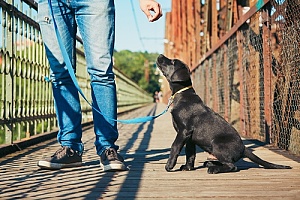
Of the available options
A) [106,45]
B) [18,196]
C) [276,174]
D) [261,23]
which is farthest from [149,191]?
[261,23]

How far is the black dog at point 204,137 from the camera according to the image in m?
3.06

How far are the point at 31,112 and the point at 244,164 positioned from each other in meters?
2.36

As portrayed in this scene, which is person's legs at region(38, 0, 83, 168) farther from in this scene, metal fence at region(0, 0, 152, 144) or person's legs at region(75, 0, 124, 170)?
metal fence at region(0, 0, 152, 144)

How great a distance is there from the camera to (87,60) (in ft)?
10.7

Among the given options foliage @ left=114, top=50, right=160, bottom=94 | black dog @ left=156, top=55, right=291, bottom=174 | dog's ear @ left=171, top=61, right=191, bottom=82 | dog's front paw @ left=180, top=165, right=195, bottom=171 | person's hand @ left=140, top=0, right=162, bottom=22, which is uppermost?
foliage @ left=114, top=50, right=160, bottom=94

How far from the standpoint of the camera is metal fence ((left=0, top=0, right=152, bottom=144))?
4.09 meters

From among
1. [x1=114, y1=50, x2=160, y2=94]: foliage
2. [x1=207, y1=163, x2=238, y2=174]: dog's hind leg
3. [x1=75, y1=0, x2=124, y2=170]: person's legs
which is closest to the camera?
[x1=207, y1=163, x2=238, y2=174]: dog's hind leg

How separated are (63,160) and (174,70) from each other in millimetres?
930

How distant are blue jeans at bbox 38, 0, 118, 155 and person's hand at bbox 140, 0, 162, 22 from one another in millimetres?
211

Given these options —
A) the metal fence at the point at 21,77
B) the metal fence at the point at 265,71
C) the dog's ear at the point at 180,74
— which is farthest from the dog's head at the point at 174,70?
the metal fence at the point at 21,77

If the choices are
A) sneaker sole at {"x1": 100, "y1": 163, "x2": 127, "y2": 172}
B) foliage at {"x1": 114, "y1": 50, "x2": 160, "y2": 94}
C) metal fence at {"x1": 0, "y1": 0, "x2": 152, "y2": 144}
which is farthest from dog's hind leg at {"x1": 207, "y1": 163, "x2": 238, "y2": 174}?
foliage at {"x1": 114, "y1": 50, "x2": 160, "y2": 94}

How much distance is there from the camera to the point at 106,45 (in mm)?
3211

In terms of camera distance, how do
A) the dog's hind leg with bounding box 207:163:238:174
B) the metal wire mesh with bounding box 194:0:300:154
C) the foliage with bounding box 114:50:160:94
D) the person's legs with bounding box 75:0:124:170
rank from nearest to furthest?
the dog's hind leg with bounding box 207:163:238:174, the person's legs with bounding box 75:0:124:170, the metal wire mesh with bounding box 194:0:300:154, the foliage with bounding box 114:50:160:94

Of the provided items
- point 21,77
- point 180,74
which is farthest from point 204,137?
point 21,77
